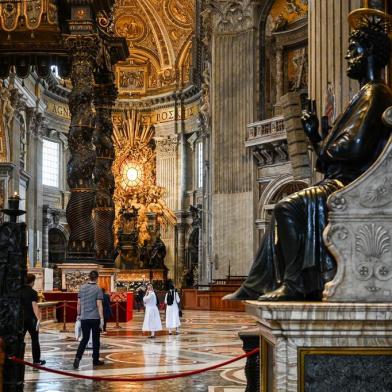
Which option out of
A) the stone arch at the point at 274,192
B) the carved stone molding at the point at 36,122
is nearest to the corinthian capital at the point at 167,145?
the carved stone molding at the point at 36,122

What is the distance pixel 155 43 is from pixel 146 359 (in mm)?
36947

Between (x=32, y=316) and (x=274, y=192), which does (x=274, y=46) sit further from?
(x=32, y=316)

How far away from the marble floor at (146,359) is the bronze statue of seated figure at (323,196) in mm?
4094

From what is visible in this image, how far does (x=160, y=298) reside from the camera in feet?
114

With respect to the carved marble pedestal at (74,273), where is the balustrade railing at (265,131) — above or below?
above

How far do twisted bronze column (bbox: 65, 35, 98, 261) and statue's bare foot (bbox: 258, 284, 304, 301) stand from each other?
39.4ft

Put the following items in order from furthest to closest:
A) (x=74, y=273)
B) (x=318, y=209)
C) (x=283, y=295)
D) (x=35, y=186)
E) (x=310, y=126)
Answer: (x=35, y=186), (x=74, y=273), (x=310, y=126), (x=318, y=209), (x=283, y=295)

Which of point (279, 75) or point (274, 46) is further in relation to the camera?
point (274, 46)

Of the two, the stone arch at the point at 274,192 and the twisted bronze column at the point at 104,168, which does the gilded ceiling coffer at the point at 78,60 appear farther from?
the stone arch at the point at 274,192

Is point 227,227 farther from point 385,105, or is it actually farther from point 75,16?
point 385,105

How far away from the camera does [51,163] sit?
42156mm

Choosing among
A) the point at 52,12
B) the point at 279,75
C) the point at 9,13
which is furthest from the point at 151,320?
the point at 279,75

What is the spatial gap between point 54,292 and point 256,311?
14.0 m

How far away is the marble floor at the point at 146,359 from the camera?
859 centimetres
